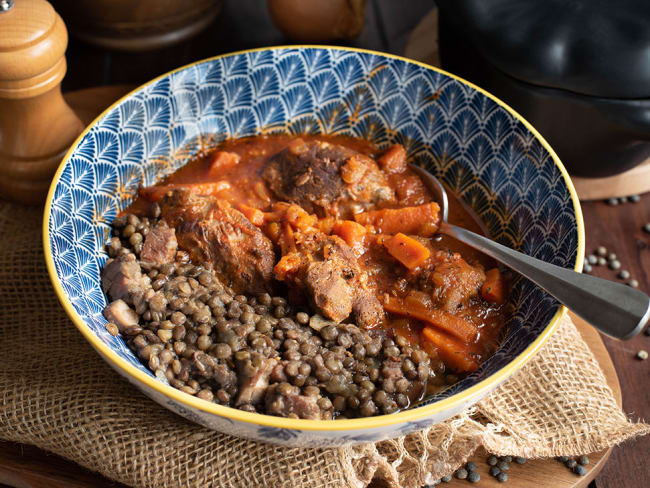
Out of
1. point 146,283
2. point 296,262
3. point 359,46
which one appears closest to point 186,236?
point 146,283

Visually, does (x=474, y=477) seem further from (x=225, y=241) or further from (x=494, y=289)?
(x=225, y=241)

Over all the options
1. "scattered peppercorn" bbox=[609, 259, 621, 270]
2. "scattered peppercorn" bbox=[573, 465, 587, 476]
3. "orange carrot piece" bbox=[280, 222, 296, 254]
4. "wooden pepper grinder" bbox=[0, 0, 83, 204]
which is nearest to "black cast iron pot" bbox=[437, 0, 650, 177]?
"scattered peppercorn" bbox=[609, 259, 621, 270]

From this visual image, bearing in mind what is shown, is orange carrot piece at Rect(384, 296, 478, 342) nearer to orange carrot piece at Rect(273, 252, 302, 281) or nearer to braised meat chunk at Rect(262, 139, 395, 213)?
orange carrot piece at Rect(273, 252, 302, 281)

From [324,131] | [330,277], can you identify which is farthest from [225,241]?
[324,131]

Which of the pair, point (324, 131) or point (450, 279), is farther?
point (324, 131)

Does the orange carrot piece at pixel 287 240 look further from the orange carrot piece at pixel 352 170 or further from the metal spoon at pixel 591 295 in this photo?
the metal spoon at pixel 591 295

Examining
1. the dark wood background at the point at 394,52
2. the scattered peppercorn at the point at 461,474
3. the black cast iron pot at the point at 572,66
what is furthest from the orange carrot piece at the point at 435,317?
the black cast iron pot at the point at 572,66
